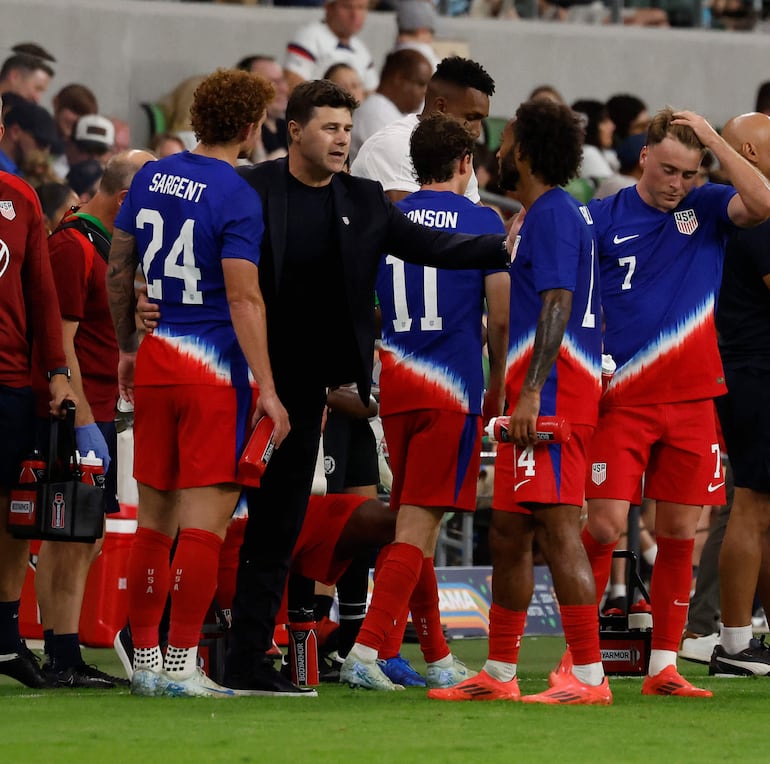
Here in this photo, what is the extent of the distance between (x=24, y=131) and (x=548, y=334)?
7977mm

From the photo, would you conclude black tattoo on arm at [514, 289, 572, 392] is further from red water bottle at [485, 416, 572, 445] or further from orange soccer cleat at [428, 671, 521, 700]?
orange soccer cleat at [428, 671, 521, 700]

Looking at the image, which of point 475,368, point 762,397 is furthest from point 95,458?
point 762,397

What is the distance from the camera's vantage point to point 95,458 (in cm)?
768

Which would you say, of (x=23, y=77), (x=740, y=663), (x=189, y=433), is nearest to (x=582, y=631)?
(x=189, y=433)

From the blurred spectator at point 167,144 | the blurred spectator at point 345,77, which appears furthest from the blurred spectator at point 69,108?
the blurred spectator at point 345,77

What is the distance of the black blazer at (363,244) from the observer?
7.00 m

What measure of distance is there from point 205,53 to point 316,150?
32.4 feet

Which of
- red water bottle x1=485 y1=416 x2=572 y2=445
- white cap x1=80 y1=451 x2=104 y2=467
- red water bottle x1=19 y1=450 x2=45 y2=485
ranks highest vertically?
red water bottle x1=485 y1=416 x2=572 y2=445

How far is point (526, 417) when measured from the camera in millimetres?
6676

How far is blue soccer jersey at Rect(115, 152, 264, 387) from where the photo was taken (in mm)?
6836

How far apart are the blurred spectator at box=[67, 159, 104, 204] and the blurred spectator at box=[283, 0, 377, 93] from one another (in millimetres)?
2174

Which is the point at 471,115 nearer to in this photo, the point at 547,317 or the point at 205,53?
the point at 547,317

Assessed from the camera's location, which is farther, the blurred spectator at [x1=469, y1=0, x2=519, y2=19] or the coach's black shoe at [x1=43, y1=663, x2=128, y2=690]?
the blurred spectator at [x1=469, y1=0, x2=519, y2=19]

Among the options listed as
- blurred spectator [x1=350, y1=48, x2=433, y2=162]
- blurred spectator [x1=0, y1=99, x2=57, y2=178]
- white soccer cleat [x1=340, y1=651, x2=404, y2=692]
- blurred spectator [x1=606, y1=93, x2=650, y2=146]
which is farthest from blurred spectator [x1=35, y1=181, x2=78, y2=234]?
blurred spectator [x1=606, y1=93, x2=650, y2=146]
